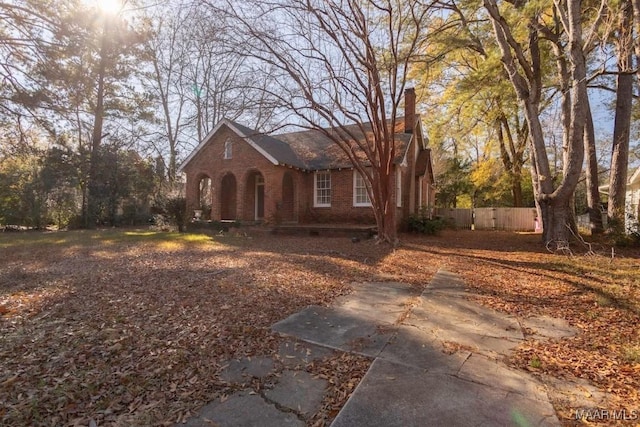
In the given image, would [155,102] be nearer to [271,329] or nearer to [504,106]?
[504,106]

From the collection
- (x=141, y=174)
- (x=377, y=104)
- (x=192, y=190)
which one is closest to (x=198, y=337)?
(x=377, y=104)

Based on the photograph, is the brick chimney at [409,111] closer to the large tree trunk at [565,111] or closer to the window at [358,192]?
the window at [358,192]

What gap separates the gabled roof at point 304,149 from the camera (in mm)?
15077

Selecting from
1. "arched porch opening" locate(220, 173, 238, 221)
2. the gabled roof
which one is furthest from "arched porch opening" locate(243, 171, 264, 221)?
the gabled roof

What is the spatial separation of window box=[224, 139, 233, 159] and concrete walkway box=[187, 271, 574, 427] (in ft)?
44.2

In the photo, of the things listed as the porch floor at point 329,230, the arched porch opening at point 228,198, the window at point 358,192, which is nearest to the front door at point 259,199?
the arched porch opening at point 228,198

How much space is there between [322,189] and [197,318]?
12.7 meters

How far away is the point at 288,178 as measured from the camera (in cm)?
1728

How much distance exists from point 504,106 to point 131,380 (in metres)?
19.3

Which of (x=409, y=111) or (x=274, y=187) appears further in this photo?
(x=409, y=111)

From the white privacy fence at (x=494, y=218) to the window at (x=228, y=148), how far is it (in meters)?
13.3

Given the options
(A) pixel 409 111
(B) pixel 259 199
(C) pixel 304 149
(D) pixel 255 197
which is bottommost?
(B) pixel 259 199

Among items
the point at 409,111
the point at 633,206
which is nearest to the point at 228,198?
the point at 409,111

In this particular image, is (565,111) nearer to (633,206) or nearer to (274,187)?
(633,206)
